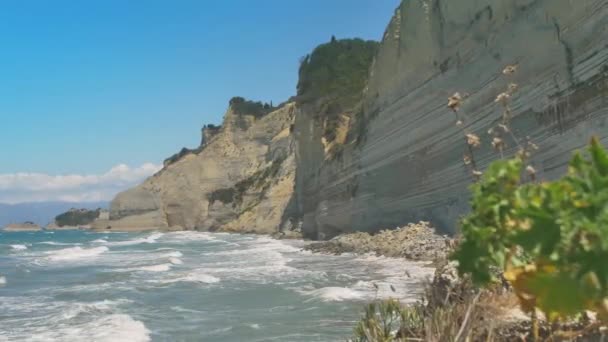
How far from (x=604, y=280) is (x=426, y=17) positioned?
2455 cm

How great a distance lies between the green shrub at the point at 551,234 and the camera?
335 centimetres

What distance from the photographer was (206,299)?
651 inches

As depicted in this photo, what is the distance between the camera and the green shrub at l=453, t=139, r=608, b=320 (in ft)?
11.0

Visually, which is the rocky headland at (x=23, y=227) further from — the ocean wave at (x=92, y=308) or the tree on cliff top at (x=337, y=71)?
the ocean wave at (x=92, y=308)

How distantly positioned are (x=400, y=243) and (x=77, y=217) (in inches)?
5144

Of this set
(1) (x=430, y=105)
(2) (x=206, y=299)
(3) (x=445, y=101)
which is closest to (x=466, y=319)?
(2) (x=206, y=299)

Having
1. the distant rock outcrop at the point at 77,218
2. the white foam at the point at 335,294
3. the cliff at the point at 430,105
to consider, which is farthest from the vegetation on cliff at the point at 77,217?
the white foam at the point at 335,294

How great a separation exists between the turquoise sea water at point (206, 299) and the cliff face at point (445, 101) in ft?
13.5

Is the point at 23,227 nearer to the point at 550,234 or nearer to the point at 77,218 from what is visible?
the point at 77,218

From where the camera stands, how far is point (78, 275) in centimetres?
2609

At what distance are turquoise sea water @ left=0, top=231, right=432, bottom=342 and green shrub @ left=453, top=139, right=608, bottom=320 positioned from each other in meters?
2.18

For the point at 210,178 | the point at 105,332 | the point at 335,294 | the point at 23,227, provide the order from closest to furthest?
the point at 105,332 < the point at 335,294 < the point at 210,178 < the point at 23,227

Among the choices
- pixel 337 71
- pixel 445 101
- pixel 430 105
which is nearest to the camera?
pixel 445 101

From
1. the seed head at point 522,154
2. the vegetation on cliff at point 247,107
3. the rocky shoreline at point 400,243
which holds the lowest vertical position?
the rocky shoreline at point 400,243
